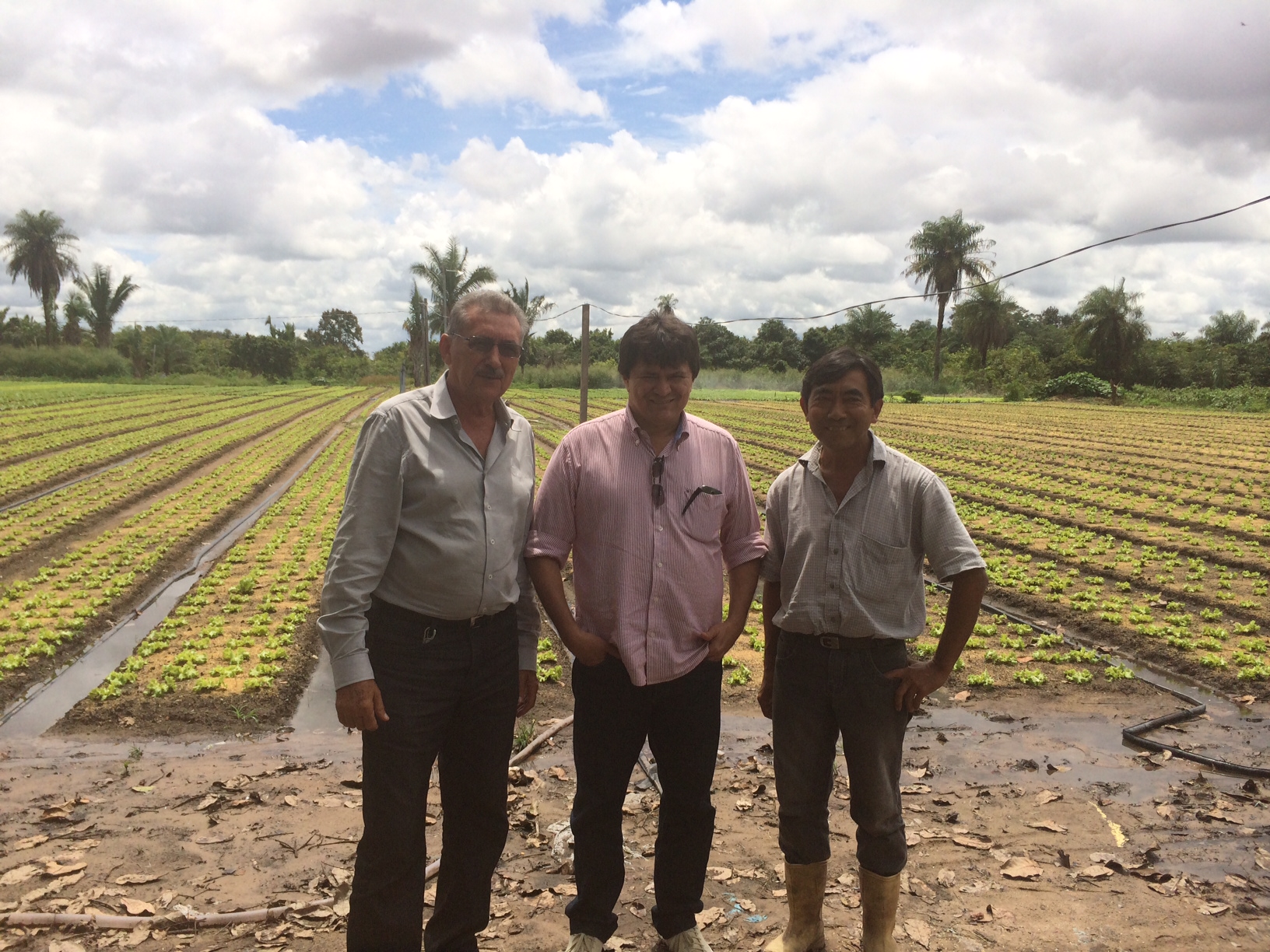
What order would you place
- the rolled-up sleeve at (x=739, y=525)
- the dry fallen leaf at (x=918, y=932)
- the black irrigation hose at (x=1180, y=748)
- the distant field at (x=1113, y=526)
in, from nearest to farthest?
the rolled-up sleeve at (x=739, y=525) < the dry fallen leaf at (x=918, y=932) < the black irrigation hose at (x=1180, y=748) < the distant field at (x=1113, y=526)

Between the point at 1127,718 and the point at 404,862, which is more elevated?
Answer: the point at 404,862

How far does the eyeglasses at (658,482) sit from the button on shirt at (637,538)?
0.05ft

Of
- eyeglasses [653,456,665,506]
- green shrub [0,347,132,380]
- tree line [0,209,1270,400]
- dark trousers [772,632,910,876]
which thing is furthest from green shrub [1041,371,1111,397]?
green shrub [0,347,132,380]

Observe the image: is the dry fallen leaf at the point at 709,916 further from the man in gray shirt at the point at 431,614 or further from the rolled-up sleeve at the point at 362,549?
the rolled-up sleeve at the point at 362,549

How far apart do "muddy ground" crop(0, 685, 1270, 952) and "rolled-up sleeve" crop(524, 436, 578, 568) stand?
Answer: 1490 mm

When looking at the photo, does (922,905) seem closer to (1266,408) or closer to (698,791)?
(698,791)

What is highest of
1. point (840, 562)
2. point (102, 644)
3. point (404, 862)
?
point (840, 562)

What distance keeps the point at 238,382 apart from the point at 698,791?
70.6 metres

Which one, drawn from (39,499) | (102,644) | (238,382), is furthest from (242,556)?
(238,382)

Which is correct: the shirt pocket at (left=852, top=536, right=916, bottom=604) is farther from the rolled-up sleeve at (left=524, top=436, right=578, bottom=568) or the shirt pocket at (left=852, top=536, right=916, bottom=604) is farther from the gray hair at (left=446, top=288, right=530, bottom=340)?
the gray hair at (left=446, top=288, right=530, bottom=340)

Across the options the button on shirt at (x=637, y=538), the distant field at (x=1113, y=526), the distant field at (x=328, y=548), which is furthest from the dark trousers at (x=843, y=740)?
the distant field at (x=1113, y=526)

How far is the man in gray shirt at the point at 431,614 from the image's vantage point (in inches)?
102

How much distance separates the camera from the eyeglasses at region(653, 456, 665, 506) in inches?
111

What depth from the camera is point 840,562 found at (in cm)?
281
